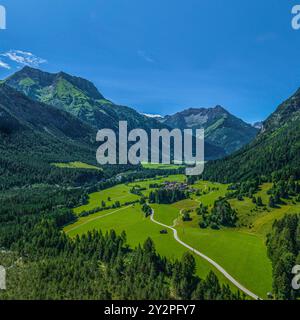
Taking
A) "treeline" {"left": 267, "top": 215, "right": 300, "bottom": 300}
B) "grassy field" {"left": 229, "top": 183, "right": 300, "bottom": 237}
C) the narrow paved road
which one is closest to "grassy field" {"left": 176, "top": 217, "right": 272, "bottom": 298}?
the narrow paved road

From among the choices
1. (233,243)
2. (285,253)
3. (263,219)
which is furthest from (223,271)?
(263,219)

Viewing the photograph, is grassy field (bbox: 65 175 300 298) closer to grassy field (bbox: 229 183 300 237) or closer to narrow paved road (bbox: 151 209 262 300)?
grassy field (bbox: 229 183 300 237)

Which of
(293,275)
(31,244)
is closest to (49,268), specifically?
(31,244)

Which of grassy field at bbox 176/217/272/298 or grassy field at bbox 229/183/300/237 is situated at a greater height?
grassy field at bbox 229/183/300/237

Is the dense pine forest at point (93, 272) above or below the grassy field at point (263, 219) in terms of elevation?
below

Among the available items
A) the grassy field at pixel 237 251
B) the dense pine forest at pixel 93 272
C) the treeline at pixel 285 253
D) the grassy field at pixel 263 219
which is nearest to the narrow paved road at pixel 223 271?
the grassy field at pixel 237 251

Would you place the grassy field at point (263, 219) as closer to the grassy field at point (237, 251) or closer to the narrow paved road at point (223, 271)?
the grassy field at point (237, 251)

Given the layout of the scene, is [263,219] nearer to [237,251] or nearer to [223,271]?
[237,251]

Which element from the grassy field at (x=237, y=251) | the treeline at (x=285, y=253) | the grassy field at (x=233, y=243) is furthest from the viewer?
the grassy field at (x=233, y=243)
